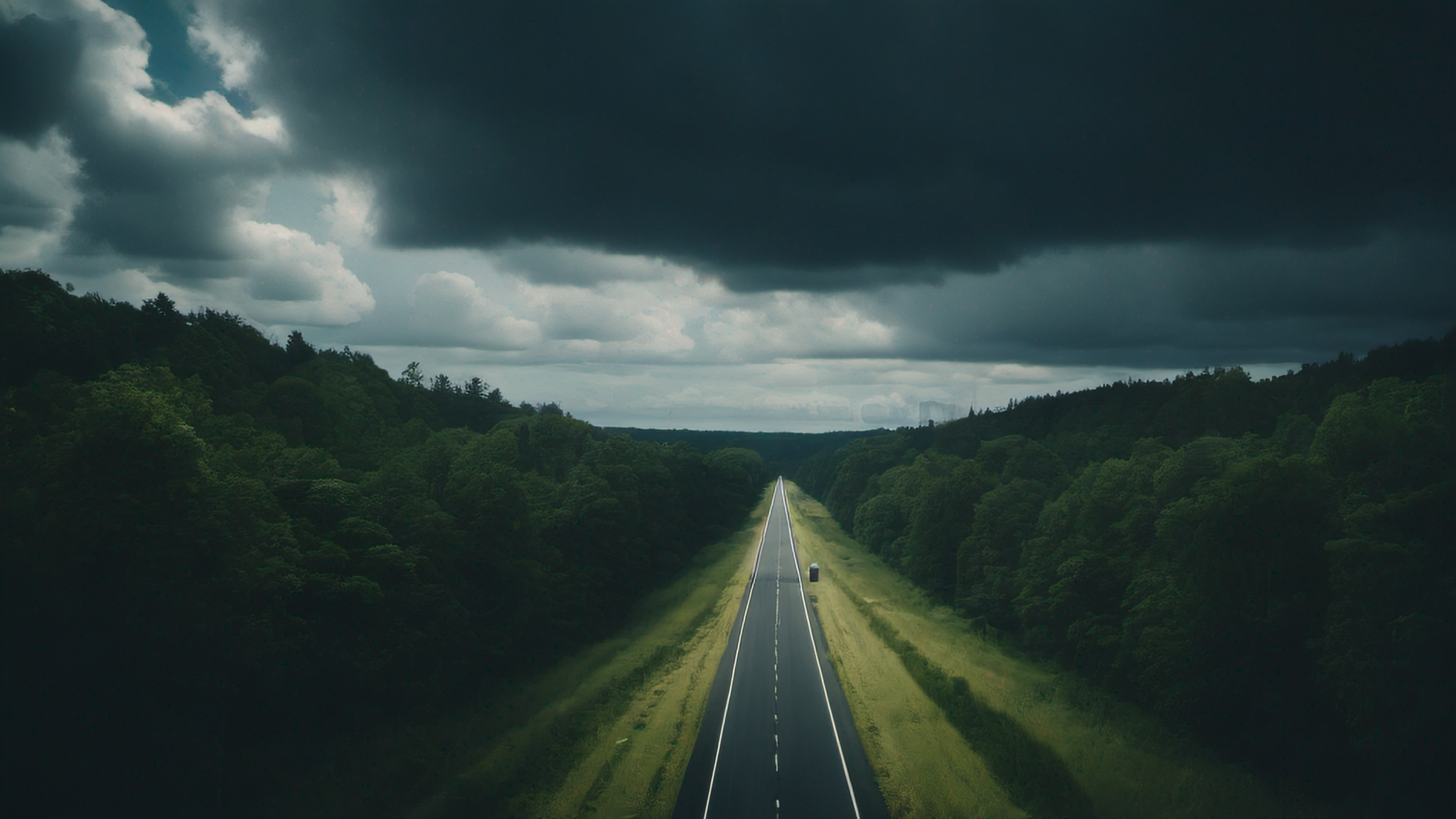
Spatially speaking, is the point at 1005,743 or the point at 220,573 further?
the point at 1005,743

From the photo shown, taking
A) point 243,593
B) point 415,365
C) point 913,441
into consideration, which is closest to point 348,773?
point 243,593

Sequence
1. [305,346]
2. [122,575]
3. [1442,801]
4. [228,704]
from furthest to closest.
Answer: [305,346], [228,704], [1442,801], [122,575]

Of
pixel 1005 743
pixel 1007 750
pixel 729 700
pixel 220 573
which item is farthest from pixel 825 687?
pixel 220 573

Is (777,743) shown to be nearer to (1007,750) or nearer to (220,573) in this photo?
(1007,750)

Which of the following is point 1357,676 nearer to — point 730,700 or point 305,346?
point 730,700

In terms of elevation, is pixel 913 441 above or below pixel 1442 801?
above

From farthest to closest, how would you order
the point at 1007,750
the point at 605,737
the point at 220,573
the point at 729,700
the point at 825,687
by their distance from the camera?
the point at 825,687
the point at 729,700
the point at 605,737
the point at 1007,750
the point at 220,573

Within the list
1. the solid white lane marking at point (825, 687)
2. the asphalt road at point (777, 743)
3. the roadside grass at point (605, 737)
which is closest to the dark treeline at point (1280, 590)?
the solid white lane marking at point (825, 687)
